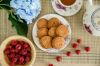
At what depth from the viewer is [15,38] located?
951 mm

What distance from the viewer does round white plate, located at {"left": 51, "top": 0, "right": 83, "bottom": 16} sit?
3.21 feet

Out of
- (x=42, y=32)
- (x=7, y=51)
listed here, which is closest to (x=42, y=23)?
(x=42, y=32)

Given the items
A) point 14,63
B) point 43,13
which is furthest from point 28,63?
point 43,13

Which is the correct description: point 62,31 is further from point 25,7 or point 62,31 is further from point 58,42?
point 25,7

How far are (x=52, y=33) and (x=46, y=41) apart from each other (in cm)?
3

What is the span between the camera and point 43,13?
0.99 metres

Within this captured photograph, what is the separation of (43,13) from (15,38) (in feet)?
0.40

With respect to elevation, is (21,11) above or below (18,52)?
above

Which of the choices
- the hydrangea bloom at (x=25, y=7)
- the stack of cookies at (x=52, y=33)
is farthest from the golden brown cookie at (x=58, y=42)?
the hydrangea bloom at (x=25, y=7)

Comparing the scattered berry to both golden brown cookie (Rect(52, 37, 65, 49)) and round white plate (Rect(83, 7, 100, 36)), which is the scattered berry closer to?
golden brown cookie (Rect(52, 37, 65, 49))

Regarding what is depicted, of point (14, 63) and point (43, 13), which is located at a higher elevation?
point (43, 13)

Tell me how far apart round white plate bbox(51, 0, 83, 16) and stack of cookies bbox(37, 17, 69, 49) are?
0.03 meters

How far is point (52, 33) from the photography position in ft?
3.14

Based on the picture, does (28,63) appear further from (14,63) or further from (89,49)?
(89,49)
